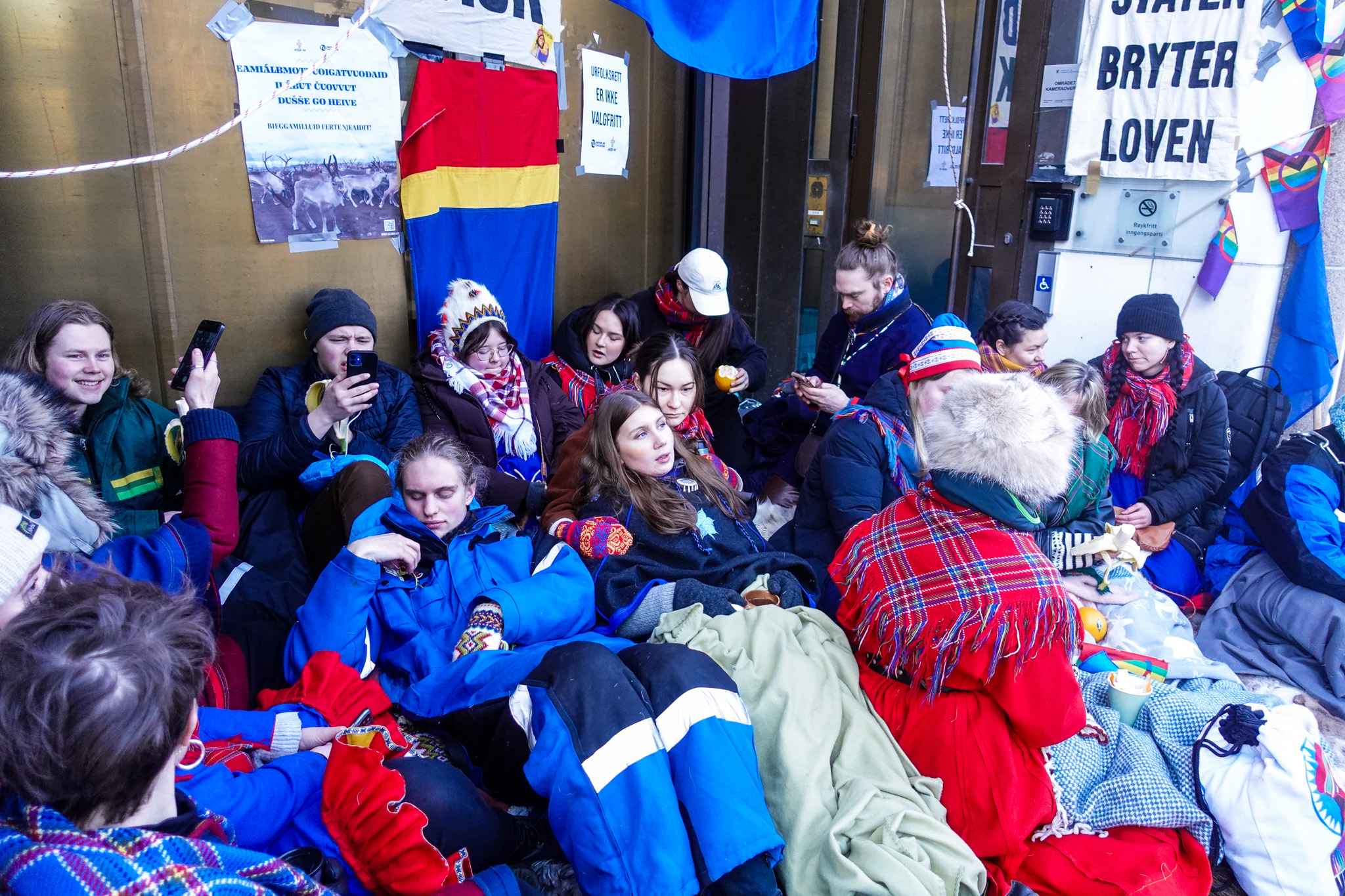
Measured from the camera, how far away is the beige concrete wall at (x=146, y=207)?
2.91 meters

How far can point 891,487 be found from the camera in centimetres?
333

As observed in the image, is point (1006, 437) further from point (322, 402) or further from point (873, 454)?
point (322, 402)

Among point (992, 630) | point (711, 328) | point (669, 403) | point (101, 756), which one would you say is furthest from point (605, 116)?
point (101, 756)

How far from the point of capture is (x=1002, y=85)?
5.31 m

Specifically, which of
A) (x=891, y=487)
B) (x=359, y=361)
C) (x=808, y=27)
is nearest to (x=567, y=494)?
(x=359, y=361)

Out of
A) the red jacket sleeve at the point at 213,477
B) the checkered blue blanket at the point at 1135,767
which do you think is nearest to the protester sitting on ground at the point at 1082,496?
the checkered blue blanket at the point at 1135,767

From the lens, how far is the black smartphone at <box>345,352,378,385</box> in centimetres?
334

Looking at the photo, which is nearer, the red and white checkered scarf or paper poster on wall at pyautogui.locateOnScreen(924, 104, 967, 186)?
the red and white checkered scarf

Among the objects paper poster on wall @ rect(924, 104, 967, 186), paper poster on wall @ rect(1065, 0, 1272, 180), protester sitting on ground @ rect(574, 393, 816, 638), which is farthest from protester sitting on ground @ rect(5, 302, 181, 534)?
paper poster on wall @ rect(1065, 0, 1272, 180)

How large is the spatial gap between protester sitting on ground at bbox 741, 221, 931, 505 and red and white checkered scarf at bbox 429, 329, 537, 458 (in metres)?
1.20

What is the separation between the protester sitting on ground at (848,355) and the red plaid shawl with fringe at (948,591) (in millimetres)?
1829

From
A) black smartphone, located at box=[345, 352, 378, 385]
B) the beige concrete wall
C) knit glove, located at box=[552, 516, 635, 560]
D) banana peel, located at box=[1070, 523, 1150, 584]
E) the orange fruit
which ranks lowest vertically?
the orange fruit

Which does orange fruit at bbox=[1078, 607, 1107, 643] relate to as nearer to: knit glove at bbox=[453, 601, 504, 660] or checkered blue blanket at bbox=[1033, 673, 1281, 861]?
checkered blue blanket at bbox=[1033, 673, 1281, 861]

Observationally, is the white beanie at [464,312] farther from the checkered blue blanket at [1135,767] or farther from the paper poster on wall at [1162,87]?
the paper poster on wall at [1162,87]
